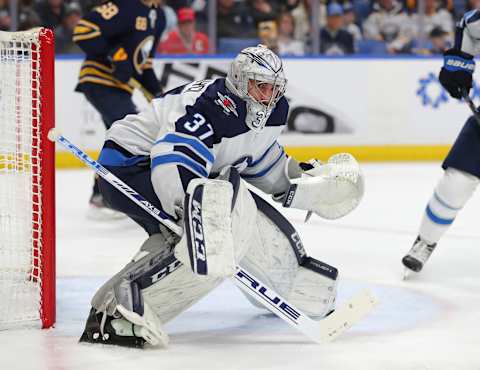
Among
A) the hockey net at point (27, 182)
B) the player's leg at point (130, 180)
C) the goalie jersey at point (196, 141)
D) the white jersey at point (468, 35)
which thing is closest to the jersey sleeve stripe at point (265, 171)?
the goalie jersey at point (196, 141)

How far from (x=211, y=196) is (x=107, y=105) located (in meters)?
2.37

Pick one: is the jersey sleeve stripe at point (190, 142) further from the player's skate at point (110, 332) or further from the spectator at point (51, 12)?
the spectator at point (51, 12)

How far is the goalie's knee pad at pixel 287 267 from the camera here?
298cm

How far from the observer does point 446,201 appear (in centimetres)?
372

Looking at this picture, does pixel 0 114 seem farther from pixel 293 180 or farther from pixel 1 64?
pixel 293 180

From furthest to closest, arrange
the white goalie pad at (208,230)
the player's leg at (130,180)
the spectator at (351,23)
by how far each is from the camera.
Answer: the spectator at (351,23) → the player's leg at (130,180) → the white goalie pad at (208,230)

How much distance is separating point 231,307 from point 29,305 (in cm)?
64

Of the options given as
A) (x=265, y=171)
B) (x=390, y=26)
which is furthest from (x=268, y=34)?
(x=265, y=171)

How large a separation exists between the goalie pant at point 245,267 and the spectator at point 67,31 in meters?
3.63

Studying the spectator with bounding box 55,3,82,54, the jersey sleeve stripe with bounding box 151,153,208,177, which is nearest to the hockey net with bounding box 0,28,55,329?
the jersey sleeve stripe with bounding box 151,153,208,177

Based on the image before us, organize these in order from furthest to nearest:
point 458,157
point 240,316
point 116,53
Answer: point 116,53, point 458,157, point 240,316

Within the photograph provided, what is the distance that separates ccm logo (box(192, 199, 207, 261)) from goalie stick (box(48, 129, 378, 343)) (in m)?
0.18

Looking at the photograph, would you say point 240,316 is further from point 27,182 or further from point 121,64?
point 121,64

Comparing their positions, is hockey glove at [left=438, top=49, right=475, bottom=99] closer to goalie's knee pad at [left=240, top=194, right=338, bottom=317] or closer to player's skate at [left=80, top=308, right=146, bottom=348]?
goalie's knee pad at [left=240, top=194, right=338, bottom=317]
